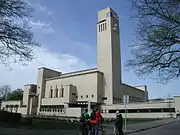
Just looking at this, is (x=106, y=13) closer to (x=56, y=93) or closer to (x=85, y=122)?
(x=56, y=93)

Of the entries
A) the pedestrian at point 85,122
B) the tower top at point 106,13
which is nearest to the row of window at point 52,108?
the tower top at point 106,13

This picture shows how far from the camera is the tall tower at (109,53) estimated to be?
271 ft

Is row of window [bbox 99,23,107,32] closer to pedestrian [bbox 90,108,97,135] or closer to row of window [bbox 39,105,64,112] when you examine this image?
row of window [bbox 39,105,64,112]

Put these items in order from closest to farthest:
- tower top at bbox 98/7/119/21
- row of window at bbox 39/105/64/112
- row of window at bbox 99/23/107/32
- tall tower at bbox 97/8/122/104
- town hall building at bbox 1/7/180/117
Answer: town hall building at bbox 1/7/180/117, tall tower at bbox 97/8/122/104, row of window at bbox 39/105/64/112, tower top at bbox 98/7/119/21, row of window at bbox 99/23/107/32

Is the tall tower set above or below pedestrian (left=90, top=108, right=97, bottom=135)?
above

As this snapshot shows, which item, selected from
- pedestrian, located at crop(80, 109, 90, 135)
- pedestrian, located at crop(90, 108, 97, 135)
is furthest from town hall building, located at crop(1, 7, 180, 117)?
pedestrian, located at crop(90, 108, 97, 135)

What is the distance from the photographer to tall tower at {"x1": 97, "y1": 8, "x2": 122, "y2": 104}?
82688mm

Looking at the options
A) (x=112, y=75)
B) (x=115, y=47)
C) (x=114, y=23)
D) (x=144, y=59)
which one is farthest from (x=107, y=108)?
(x=144, y=59)

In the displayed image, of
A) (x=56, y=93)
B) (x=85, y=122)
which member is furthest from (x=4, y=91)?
(x=85, y=122)

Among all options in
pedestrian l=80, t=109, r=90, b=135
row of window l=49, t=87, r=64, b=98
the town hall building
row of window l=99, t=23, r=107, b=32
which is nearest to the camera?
pedestrian l=80, t=109, r=90, b=135

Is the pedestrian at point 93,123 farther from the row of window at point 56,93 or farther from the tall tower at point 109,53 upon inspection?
the row of window at point 56,93

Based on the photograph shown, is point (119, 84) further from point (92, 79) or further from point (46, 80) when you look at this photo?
point (46, 80)

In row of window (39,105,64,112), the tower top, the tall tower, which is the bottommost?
row of window (39,105,64,112)

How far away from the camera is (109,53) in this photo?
3324 inches
